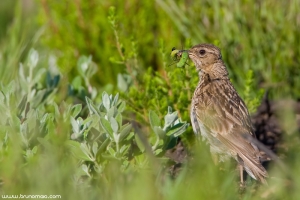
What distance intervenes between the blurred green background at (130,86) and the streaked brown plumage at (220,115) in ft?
0.41

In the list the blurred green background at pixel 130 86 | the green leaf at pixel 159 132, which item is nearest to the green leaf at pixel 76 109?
the blurred green background at pixel 130 86

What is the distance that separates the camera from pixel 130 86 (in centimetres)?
614

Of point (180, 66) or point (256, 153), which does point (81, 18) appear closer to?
point (180, 66)

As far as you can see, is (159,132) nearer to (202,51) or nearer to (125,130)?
(125,130)

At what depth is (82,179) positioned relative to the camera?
15.3 feet

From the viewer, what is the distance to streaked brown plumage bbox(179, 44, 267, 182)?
192 inches

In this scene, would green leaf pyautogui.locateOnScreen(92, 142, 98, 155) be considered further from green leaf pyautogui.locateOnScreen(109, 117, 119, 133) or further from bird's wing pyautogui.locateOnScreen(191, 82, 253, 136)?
bird's wing pyautogui.locateOnScreen(191, 82, 253, 136)

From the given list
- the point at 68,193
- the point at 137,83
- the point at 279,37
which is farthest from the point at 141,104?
the point at 68,193

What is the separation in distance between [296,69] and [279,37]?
336 mm

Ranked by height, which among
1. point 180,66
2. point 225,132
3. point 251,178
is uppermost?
point 180,66

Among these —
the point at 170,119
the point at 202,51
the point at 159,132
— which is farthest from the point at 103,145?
the point at 202,51

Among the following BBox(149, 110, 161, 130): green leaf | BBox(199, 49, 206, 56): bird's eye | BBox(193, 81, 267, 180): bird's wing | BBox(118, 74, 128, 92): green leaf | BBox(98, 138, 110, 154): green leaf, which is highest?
BBox(199, 49, 206, 56): bird's eye

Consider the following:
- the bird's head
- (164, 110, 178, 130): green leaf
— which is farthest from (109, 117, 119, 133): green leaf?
the bird's head

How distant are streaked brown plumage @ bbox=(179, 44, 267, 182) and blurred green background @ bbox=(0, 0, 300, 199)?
126 millimetres
